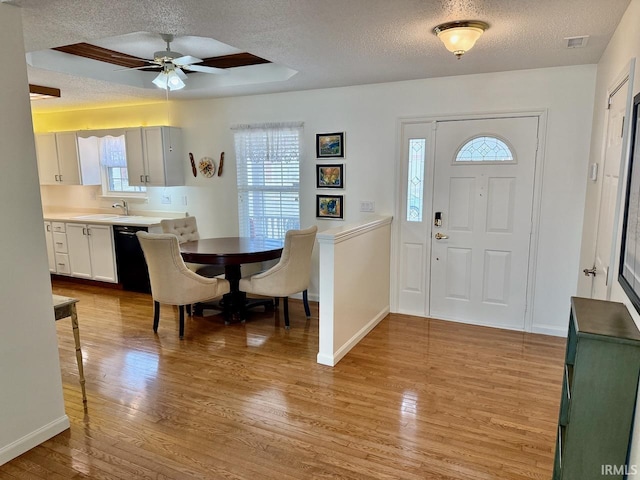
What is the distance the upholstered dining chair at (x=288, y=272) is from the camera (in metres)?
3.82

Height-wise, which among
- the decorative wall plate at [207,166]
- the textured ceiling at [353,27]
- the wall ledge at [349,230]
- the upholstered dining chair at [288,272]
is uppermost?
the textured ceiling at [353,27]

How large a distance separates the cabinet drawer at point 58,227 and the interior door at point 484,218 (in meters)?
4.83

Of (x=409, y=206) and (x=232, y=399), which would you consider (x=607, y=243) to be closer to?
(x=409, y=206)

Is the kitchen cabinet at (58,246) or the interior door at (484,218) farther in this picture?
the kitchen cabinet at (58,246)

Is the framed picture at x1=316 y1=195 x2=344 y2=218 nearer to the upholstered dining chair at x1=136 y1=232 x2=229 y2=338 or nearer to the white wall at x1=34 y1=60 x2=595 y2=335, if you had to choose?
the white wall at x1=34 y1=60 x2=595 y2=335

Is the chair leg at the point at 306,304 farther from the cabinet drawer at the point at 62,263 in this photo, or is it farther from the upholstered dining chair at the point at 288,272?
the cabinet drawer at the point at 62,263

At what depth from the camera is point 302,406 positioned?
2701 millimetres

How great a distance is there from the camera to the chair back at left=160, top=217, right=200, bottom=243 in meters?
4.82

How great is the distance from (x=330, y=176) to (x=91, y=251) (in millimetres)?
3359

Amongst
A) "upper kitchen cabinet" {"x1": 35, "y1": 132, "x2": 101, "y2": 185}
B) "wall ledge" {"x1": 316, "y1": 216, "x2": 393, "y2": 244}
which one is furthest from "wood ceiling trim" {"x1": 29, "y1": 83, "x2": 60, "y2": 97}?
"wall ledge" {"x1": 316, "y1": 216, "x2": 393, "y2": 244}

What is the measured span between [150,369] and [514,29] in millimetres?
3484

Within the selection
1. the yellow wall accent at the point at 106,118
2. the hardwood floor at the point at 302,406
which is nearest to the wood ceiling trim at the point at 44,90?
the yellow wall accent at the point at 106,118

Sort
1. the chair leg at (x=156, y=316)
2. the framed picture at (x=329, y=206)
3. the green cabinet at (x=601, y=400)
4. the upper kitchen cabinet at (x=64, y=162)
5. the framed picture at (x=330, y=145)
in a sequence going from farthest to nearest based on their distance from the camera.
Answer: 1. the upper kitchen cabinet at (x=64, y=162)
2. the framed picture at (x=329, y=206)
3. the framed picture at (x=330, y=145)
4. the chair leg at (x=156, y=316)
5. the green cabinet at (x=601, y=400)

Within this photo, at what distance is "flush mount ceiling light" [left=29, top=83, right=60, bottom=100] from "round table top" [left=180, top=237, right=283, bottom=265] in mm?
2183
